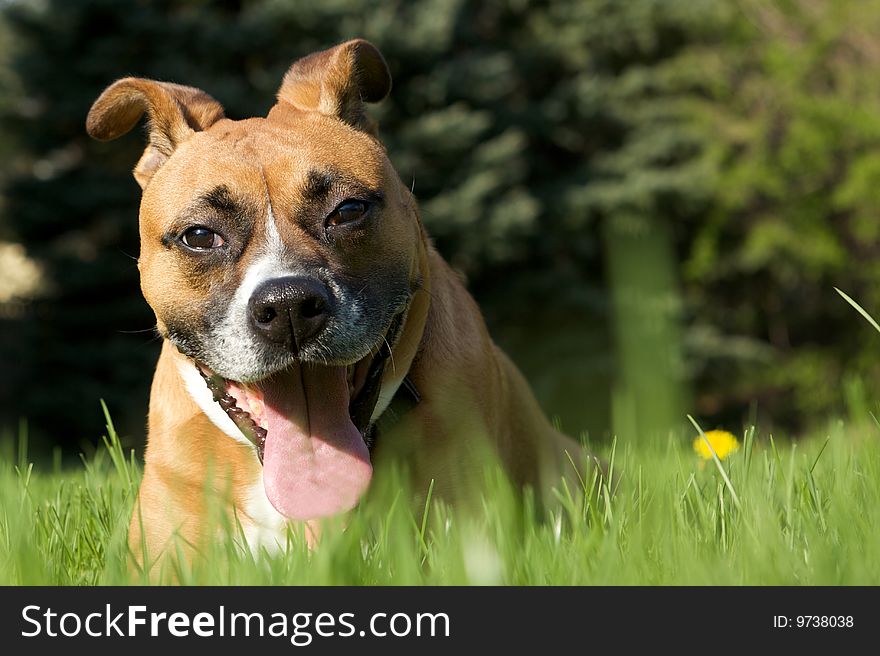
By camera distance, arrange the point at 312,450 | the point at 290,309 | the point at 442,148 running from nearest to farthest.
A: 1. the point at 290,309
2. the point at 312,450
3. the point at 442,148

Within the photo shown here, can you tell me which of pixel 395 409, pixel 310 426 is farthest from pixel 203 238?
pixel 395 409

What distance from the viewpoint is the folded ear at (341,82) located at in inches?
133

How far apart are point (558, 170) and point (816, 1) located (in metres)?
5.46

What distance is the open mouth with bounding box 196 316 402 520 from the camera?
2.75 metres

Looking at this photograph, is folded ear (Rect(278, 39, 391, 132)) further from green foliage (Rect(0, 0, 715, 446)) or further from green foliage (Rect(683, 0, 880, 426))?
green foliage (Rect(683, 0, 880, 426))

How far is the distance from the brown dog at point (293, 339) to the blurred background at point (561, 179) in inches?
398

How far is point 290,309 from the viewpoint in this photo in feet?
8.78

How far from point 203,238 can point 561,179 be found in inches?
550

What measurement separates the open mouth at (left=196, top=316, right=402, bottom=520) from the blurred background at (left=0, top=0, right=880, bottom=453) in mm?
10300

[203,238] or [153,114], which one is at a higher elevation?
[153,114]

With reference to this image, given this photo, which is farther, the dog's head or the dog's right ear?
the dog's right ear

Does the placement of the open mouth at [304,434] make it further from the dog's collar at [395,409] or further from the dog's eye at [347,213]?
the dog's eye at [347,213]

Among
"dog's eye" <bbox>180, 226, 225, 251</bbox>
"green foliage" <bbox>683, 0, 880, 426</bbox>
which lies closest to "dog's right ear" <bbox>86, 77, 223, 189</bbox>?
"dog's eye" <bbox>180, 226, 225, 251</bbox>

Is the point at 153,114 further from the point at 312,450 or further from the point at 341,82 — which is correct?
the point at 312,450
